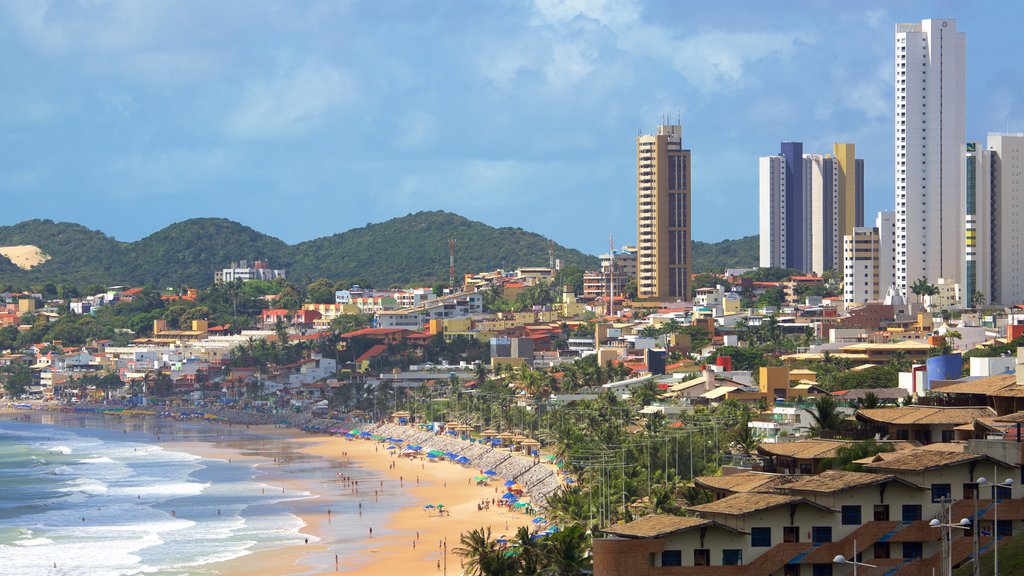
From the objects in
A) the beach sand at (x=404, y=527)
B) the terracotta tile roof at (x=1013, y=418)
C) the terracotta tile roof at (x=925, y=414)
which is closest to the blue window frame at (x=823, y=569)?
the terracotta tile roof at (x=1013, y=418)

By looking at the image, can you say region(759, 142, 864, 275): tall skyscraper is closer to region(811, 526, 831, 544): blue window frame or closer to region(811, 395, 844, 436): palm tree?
region(811, 395, 844, 436): palm tree

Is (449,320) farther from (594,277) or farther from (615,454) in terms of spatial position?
(615,454)

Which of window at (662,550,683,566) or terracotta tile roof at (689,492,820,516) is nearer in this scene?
window at (662,550,683,566)

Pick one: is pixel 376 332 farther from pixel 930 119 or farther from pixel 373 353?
pixel 930 119

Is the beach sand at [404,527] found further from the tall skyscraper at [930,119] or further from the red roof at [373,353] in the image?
the tall skyscraper at [930,119]

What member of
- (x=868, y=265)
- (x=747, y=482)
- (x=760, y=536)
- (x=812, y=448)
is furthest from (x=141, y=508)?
(x=868, y=265)

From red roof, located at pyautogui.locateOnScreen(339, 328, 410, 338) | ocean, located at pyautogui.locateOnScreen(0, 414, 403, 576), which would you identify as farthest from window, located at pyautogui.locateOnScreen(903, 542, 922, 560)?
red roof, located at pyautogui.locateOnScreen(339, 328, 410, 338)
